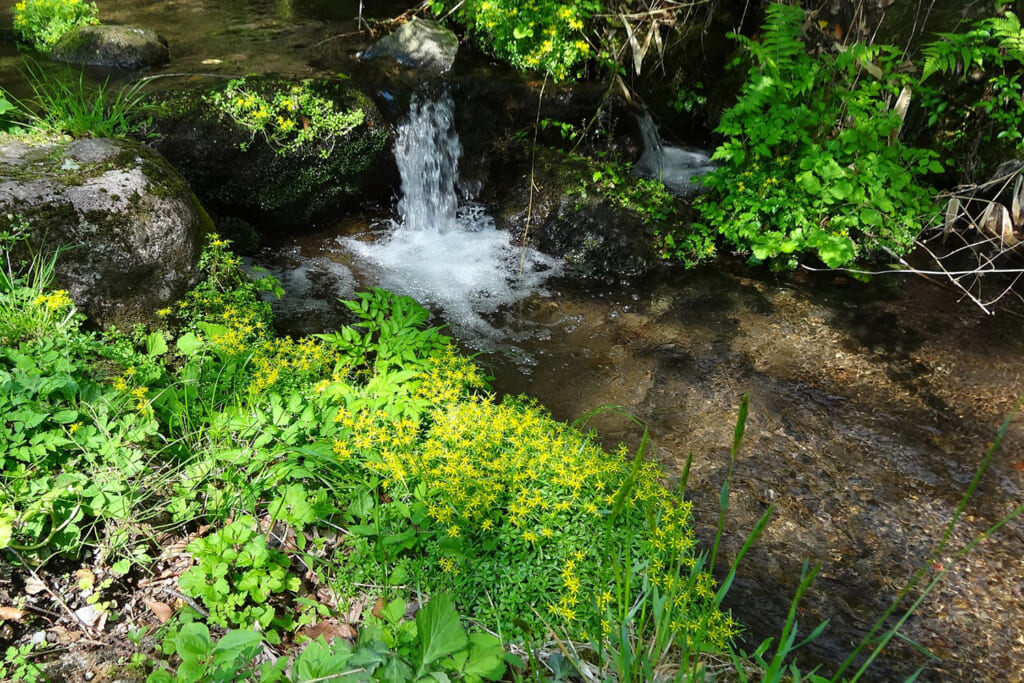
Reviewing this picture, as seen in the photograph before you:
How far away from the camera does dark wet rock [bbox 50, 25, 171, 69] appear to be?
7270 millimetres

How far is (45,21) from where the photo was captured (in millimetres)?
7969

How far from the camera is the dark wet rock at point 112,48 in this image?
727 centimetres

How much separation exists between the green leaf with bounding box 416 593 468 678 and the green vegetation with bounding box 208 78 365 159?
18.3ft

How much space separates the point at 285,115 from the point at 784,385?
5570 mm

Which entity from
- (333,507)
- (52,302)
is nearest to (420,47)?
(52,302)

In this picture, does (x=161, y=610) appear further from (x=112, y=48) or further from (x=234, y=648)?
(x=112, y=48)

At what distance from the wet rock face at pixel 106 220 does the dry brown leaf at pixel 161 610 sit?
2.28m

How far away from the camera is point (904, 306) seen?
525cm

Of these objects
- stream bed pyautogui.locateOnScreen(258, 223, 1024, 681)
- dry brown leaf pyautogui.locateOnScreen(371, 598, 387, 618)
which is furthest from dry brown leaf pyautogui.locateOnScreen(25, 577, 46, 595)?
stream bed pyautogui.locateOnScreen(258, 223, 1024, 681)

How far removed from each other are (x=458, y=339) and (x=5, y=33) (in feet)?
28.1

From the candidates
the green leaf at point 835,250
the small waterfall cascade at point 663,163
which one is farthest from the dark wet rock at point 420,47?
the green leaf at point 835,250

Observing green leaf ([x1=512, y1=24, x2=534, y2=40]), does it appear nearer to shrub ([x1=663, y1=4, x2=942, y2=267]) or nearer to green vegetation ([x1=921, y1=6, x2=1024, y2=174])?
shrub ([x1=663, y1=4, x2=942, y2=267])

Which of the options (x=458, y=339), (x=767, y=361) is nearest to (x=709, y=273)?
(x=767, y=361)

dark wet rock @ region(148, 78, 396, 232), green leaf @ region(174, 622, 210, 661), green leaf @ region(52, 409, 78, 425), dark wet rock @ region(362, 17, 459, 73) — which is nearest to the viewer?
green leaf @ region(174, 622, 210, 661)
